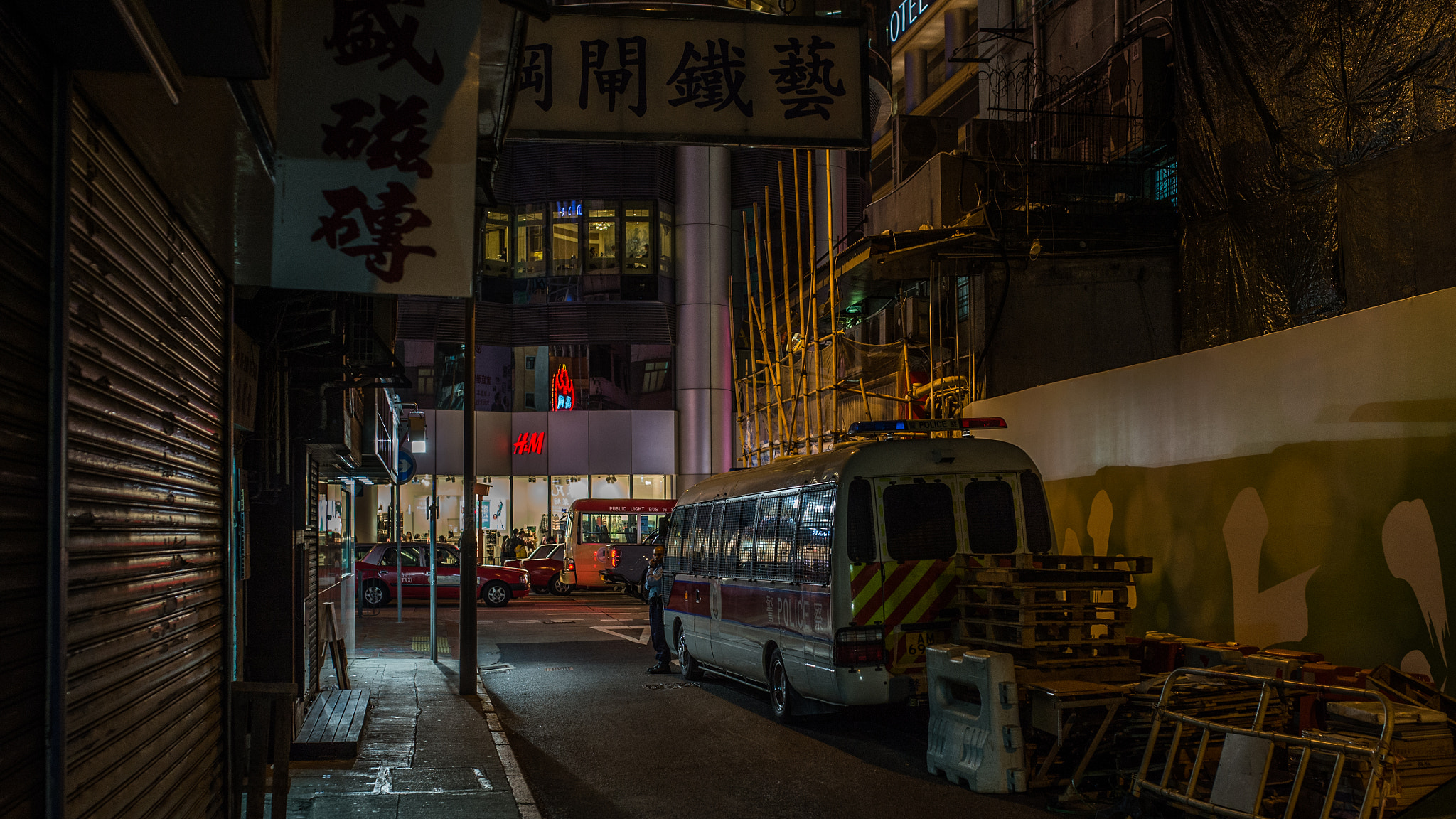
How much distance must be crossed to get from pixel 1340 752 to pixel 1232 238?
11.8 meters

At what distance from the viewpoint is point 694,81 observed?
7980 mm

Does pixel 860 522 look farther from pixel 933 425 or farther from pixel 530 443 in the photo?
pixel 530 443

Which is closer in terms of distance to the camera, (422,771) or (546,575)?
(422,771)

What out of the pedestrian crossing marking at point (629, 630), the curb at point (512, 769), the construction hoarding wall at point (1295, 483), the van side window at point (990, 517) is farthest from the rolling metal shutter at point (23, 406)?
the pedestrian crossing marking at point (629, 630)

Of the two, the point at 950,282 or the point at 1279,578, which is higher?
the point at 950,282

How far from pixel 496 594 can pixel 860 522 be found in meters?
20.6

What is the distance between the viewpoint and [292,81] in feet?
17.3

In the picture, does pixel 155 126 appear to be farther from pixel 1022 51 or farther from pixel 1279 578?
pixel 1022 51

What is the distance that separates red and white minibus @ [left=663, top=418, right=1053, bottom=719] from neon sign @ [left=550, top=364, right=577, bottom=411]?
27.3 m

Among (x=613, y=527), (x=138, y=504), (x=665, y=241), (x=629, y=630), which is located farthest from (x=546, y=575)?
(x=138, y=504)

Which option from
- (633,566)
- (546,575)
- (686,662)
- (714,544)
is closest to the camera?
(714,544)

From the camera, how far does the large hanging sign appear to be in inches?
313

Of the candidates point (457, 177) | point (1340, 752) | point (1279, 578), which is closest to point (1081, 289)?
point (1279, 578)

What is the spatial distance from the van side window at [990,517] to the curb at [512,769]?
14.7 feet
